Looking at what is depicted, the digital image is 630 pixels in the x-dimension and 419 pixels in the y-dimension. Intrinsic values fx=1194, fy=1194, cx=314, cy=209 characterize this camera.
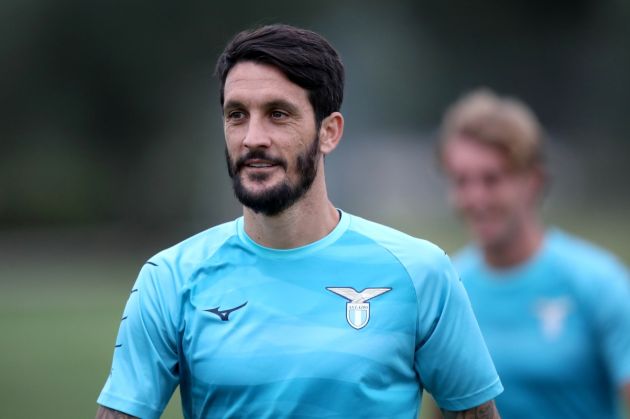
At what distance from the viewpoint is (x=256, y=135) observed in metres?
4.14

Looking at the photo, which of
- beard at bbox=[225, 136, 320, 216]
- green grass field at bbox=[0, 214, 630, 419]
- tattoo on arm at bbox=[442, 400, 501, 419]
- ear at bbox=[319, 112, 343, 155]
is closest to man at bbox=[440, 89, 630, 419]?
tattoo on arm at bbox=[442, 400, 501, 419]

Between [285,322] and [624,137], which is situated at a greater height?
[624,137]

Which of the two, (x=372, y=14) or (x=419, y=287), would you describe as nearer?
(x=419, y=287)

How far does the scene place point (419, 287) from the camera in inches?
167

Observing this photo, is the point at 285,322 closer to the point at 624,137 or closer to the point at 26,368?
the point at 26,368

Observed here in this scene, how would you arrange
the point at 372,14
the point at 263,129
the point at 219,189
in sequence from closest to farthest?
the point at 263,129, the point at 219,189, the point at 372,14

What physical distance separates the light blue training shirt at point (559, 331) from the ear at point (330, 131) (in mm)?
2331

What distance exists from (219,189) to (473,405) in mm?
32990

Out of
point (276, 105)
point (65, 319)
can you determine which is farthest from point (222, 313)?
point (65, 319)

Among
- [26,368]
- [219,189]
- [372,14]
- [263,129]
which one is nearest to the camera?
[263,129]

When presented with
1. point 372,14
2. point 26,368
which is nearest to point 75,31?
point 372,14

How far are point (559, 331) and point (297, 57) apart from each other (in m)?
2.80

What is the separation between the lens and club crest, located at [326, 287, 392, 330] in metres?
4.20

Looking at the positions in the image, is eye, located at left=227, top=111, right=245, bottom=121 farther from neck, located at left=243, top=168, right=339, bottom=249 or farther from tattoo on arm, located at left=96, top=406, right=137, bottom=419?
tattoo on arm, located at left=96, top=406, right=137, bottom=419
